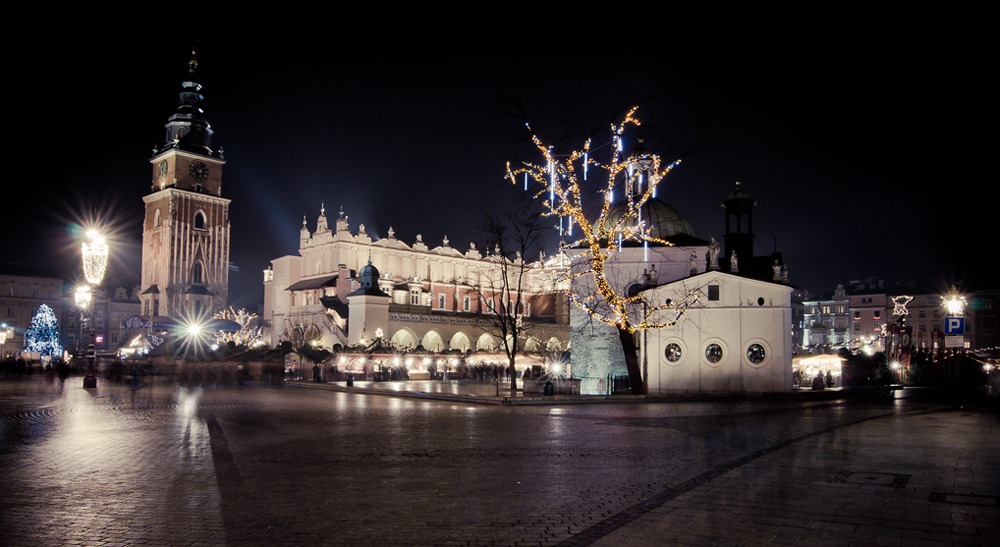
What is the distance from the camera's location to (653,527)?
7.33 meters

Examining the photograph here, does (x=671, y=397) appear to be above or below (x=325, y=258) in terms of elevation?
below

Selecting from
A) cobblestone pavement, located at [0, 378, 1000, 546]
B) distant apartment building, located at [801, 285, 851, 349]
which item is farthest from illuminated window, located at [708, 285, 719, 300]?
distant apartment building, located at [801, 285, 851, 349]

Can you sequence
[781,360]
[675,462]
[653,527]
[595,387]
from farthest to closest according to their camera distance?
1. [595,387]
2. [781,360]
3. [675,462]
4. [653,527]

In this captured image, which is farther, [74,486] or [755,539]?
[74,486]

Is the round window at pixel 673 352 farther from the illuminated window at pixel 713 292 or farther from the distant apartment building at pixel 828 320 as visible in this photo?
the distant apartment building at pixel 828 320

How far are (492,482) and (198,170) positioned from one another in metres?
91.3

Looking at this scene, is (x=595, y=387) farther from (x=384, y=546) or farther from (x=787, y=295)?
(x=384, y=546)

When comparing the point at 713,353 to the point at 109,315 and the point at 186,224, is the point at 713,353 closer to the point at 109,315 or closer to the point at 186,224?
the point at 186,224

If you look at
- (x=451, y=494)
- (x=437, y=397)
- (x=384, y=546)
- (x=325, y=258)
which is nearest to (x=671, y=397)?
(x=437, y=397)

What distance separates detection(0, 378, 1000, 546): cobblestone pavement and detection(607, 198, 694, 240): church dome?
24507 mm

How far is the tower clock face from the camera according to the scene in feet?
300

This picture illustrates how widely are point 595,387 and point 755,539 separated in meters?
33.8

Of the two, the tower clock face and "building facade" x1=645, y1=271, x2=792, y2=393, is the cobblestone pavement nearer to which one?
"building facade" x1=645, y1=271, x2=792, y2=393

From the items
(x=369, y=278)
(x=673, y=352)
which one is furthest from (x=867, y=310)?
(x=673, y=352)
